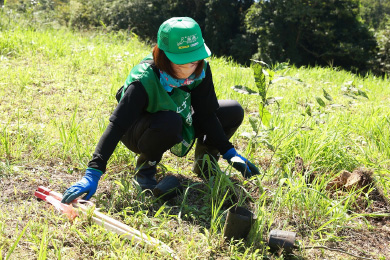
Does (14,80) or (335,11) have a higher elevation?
(14,80)

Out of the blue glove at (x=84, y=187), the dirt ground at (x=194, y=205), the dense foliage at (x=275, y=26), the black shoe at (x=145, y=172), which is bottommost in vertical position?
the dense foliage at (x=275, y=26)

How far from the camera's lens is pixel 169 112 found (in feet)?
6.88

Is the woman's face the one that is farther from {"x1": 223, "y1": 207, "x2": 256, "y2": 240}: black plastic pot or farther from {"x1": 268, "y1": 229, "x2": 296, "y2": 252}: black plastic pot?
{"x1": 268, "y1": 229, "x2": 296, "y2": 252}: black plastic pot

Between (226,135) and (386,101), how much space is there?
2.53m

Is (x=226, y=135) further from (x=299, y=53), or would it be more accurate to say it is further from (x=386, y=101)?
(x=299, y=53)

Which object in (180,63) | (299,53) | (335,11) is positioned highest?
(180,63)

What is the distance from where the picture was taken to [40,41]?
199 inches

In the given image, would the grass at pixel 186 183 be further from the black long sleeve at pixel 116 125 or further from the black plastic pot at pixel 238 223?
the black long sleeve at pixel 116 125

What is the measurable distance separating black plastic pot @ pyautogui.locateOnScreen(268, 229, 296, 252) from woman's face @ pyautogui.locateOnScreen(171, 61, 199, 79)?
864 mm

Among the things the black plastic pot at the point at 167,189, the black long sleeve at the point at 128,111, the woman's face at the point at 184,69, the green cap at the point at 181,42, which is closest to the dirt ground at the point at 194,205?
the black plastic pot at the point at 167,189

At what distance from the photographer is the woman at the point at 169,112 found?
1898 millimetres

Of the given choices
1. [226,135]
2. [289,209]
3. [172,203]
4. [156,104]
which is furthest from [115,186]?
[289,209]

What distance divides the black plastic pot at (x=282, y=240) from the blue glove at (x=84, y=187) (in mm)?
840

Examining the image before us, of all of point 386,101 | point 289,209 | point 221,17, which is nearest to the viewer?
point 289,209
